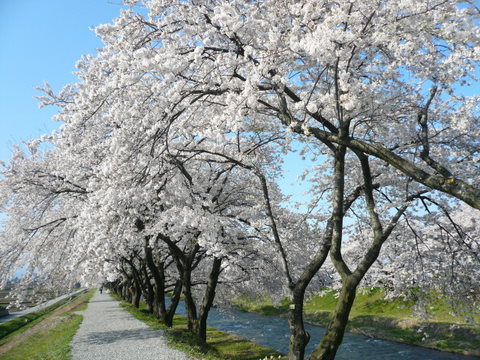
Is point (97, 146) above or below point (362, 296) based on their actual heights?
above

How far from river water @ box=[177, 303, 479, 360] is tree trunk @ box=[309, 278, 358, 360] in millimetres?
12358

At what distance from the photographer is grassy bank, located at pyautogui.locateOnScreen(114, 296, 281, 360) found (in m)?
12.2

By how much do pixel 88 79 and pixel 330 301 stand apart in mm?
33981

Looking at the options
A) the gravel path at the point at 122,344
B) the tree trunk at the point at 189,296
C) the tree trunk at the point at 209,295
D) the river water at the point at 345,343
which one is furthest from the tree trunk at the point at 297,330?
the river water at the point at 345,343

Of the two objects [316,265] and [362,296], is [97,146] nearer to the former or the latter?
[316,265]

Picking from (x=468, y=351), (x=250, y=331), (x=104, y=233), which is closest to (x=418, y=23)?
(x=104, y=233)

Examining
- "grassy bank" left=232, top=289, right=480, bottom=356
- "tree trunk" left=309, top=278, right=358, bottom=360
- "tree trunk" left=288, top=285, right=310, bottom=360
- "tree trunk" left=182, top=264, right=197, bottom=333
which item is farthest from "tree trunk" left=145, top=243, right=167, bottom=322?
"tree trunk" left=309, top=278, right=358, bottom=360

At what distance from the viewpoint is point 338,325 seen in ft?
23.6

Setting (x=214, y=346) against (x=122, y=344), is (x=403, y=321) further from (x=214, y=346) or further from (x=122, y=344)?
(x=122, y=344)

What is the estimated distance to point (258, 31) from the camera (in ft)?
23.2

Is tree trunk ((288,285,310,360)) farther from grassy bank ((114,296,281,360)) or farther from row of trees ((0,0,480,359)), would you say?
grassy bank ((114,296,281,360))

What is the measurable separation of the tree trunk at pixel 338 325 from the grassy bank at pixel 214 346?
16.3 ft

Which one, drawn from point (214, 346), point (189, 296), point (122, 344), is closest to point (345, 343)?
point (214, 346)

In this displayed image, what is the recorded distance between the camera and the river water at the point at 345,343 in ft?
58.0
